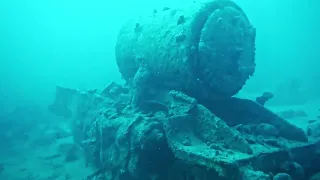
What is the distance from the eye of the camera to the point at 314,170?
491cm

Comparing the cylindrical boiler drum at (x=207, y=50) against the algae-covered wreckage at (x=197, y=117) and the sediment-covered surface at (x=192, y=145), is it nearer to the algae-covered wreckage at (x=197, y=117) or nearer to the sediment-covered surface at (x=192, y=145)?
the algae-covered wreckage at (x=197, y=117)

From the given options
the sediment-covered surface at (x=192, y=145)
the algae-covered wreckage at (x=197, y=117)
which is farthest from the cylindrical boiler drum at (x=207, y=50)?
the sediment-covered surface at (x=192, y=145)

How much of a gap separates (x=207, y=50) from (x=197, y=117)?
1.36 metres

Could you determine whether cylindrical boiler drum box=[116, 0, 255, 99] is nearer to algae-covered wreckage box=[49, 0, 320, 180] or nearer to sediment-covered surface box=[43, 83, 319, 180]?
algae-covered wreckage box=[49, 0, 320, 180]

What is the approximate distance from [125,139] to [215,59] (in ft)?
8.13

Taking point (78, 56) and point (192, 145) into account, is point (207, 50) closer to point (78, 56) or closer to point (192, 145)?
point (192, 145)

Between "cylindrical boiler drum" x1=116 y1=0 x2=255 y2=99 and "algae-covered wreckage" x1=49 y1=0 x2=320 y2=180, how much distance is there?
0.02 meters

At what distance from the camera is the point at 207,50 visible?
217 inches

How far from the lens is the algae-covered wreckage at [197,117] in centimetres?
427

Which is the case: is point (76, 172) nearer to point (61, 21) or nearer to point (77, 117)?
point (77, 117)

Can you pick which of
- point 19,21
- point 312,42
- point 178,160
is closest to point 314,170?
point 178,160

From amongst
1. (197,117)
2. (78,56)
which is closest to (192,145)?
(197,117)

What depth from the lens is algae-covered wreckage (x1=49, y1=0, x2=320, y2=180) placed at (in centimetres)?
427

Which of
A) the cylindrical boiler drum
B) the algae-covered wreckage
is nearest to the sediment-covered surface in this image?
the algae-covered wreckage
